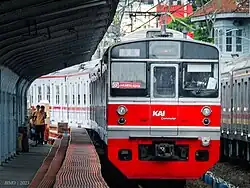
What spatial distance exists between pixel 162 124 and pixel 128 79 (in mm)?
1015

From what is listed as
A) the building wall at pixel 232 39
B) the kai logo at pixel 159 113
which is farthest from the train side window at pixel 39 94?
the kai logo at pixel 159 113

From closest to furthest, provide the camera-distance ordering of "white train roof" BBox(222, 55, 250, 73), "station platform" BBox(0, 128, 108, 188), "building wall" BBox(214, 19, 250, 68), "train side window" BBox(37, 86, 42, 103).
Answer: "station platform" BBox(0, 128, 108, 188) < "white train roof" BBox(222, 55, 250, 73) < "train side window" BBox(37, 86, 42, 103) < "building wall" BBox(214, 19, 250, 68)

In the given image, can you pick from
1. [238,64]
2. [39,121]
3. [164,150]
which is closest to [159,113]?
[164,150]

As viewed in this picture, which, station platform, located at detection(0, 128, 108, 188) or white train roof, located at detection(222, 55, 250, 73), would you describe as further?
white train roof, located at detection(222, 55, 250, 73)

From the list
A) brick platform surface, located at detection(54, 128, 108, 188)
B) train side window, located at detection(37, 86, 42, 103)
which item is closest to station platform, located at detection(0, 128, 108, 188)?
brick platform surface, located at detection(54, 128, 108, 188)

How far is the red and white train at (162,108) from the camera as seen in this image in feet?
43.5

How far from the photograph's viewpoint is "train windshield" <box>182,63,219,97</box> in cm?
1346

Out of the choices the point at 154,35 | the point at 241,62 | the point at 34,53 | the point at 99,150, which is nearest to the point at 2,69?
the point at 34,53

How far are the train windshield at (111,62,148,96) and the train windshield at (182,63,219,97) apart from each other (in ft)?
2.40

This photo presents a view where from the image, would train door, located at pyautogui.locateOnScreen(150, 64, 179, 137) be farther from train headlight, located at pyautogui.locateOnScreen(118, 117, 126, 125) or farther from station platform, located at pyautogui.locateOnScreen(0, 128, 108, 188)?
station platform, located at pyautogui.locateOnScreen(0, 128, 108, 188)

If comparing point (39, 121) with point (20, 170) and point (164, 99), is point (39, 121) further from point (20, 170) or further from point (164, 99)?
point (164, 99)

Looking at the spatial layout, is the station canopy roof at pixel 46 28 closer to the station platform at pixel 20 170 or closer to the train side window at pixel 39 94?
the station platform at pixel 20 170

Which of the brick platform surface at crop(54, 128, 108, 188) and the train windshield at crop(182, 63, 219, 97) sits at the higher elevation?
the train windshield at crop(182, 63, 219, 97)

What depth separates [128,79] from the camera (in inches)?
531
